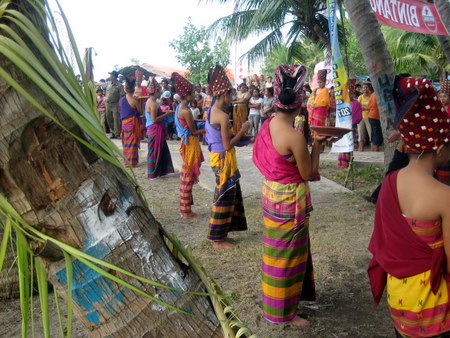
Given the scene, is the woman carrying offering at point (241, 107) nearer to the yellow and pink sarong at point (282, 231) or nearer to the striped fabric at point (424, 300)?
the yellow and pink sarong at point (282, 231)

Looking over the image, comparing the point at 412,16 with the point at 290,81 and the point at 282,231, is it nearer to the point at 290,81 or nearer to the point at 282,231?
the point at 290,81

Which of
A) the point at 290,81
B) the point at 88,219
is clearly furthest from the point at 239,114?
the point at 88,219

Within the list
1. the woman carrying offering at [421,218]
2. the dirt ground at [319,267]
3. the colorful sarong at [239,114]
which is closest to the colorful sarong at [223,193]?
the dirt ground at [319,267]

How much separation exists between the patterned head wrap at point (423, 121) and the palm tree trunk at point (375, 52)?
3373mm

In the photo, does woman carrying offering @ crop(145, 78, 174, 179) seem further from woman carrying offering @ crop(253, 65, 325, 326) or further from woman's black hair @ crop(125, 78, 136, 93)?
woman carrying offering @ crop(253, 65, 325, 326)

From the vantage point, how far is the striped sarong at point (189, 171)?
18.4 feet

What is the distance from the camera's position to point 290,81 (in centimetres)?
284

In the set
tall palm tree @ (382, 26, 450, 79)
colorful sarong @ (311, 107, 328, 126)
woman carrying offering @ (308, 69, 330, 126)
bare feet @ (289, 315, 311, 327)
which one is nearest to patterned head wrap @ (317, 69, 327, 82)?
woman carrying offering @ (308, 69, 330, 126)

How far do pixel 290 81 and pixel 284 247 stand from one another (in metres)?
1.14

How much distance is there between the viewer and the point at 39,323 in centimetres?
325

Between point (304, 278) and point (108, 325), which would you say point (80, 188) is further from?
point (304, 278)

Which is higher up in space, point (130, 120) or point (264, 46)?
point (264, 46)

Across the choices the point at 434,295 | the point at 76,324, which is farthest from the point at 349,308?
the point at 76,324

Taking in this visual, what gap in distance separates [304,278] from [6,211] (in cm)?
265
